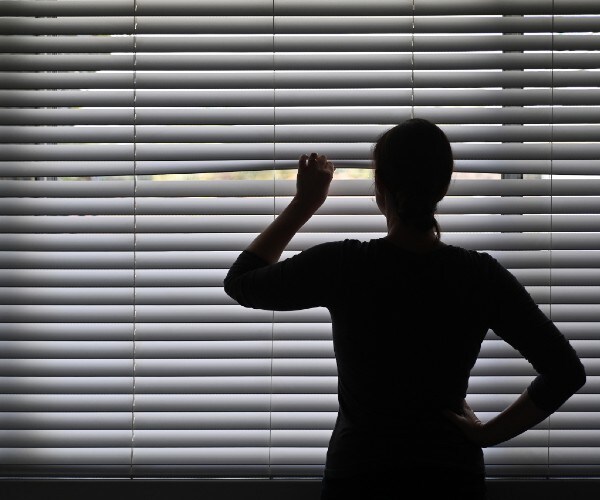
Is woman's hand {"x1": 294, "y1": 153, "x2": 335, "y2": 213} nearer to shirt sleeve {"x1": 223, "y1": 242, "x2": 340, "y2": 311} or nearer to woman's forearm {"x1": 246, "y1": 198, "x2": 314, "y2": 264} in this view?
woman's forearm {"x1": 246, "y1": 198, "x2": 314, "y2": 264}

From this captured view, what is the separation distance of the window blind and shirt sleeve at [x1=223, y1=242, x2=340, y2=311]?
0.37 metres

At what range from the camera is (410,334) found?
1.04 meters

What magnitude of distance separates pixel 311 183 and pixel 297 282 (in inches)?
10.7

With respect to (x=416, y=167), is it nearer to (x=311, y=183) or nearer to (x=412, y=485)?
(x=311, y=183)

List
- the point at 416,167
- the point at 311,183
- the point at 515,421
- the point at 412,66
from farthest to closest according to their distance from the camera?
1. the point at 412,66
2. the point at 311,183
3. the point at 515,421
4. the point at 416,167

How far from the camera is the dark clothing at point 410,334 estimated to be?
1.04m

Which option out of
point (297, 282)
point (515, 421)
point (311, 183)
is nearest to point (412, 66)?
point (311, 183)

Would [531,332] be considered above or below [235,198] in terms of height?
below

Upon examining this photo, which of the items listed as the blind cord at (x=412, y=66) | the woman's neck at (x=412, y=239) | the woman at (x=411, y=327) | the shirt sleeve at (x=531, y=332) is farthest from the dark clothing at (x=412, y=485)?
the blind cord at (x=412, y=66)

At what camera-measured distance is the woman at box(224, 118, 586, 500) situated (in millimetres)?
1031

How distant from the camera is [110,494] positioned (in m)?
1.47

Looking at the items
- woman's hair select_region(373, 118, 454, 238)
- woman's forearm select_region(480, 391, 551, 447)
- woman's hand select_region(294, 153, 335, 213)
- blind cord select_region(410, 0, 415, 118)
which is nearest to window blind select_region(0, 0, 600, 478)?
blind cord select_region(410, 0, 415, 118)

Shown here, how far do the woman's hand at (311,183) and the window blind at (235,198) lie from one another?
20 centimetres

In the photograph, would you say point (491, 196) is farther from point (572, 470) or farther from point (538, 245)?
point (572, 470)
